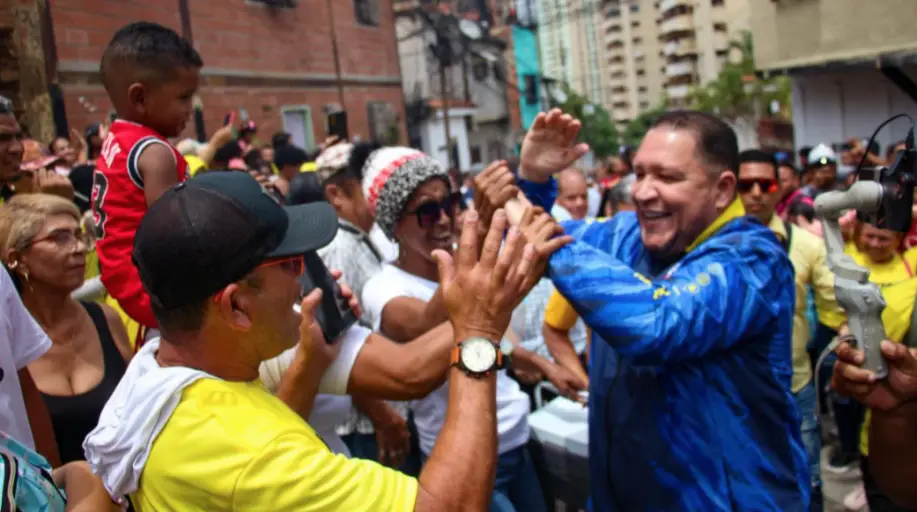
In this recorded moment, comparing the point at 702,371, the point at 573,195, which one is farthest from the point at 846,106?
the point at 702,371

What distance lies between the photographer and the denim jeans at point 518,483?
293 cm

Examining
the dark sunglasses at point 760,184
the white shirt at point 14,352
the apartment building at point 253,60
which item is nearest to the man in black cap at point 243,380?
the white shirt at point 14,352

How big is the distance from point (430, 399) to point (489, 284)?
4.64ft

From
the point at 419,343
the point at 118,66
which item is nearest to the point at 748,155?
the point at 419,343

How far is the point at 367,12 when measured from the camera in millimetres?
15945

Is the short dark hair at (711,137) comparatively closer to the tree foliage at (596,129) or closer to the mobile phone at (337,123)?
the mobile phone at (337,123)

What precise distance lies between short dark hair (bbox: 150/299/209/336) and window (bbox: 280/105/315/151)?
40.6ft

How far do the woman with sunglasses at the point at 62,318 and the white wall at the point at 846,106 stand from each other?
14.4 metres

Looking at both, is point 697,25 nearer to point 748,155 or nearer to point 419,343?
point 748,155

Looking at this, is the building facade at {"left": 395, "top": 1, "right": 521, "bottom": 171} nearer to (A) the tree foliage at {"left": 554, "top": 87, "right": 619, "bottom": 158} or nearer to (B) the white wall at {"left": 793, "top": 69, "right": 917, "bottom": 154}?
(A) the tree foliage at {"left": 554, "top": 87, "right": 619, "bottom": 158}

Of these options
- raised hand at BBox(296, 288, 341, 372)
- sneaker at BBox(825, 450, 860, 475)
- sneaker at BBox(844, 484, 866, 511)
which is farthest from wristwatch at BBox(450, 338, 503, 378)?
sneaker at BBox(825, 450, 860, 475)

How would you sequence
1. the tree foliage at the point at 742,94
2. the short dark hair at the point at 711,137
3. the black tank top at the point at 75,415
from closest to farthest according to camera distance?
1. the short dark hair at the point at 711,137
2. the black tank top at the point at 75,415
3. the tree foliage at the point at 742,94

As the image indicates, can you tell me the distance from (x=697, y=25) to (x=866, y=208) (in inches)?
2084

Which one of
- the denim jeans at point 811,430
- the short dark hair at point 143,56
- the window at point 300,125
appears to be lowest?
the denim jeans at point 811,430
